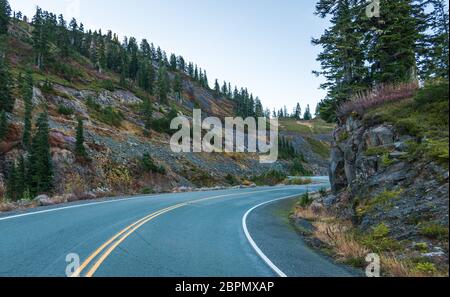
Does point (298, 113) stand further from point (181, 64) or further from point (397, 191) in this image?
point (397, 191)

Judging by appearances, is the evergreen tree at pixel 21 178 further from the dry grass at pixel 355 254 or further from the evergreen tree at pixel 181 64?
the evergreen tree at pixel 181 64

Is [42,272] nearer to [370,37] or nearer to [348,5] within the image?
[370,37]

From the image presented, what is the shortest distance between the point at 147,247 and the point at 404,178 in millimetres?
7012

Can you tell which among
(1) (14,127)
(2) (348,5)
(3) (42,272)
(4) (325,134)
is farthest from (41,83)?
(4) (325,134)

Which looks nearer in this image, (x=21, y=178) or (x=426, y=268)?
(x=426, y=268)

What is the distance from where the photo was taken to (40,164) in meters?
23.4

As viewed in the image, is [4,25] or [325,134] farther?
[325,134]

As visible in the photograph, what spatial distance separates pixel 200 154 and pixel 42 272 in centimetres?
3889

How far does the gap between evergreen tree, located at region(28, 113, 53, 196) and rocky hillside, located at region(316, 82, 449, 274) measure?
764 inches

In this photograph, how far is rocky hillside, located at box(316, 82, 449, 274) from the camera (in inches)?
279

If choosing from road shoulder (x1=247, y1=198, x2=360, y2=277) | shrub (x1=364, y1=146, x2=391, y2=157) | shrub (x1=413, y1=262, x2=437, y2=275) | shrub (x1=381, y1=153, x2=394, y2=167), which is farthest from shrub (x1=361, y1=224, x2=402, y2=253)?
shrub (x1=364, y1=146, x2=391, y2=157)

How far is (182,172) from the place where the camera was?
3697cm

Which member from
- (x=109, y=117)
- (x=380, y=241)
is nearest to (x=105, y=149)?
(x=109, y=117)

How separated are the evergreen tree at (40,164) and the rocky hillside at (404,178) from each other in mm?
19398
